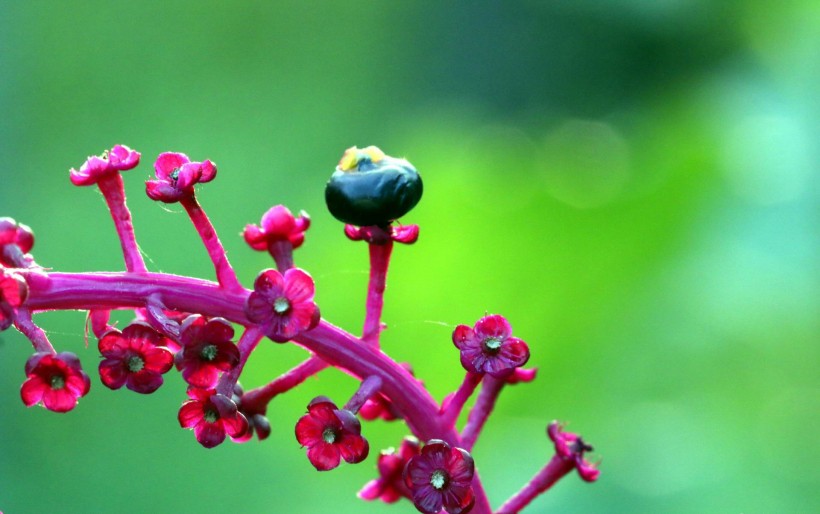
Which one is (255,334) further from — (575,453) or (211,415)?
(575,453)

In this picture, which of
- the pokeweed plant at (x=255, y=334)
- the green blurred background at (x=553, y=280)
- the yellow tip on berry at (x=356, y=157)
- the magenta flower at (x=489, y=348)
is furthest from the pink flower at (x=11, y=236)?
the green blurred background at (x=553, y=280)

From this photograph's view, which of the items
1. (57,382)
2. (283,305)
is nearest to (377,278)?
(283,305)

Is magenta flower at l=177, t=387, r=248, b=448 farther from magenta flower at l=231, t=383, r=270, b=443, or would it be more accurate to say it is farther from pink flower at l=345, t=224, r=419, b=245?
pink flower at l=345, t=224, r=419, b=245

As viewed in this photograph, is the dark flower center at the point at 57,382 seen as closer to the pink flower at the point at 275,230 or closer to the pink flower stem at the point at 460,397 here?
the pink flower at the point at 275,230

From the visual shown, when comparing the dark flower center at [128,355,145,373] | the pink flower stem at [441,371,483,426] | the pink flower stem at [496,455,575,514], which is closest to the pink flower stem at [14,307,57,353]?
the dark flower center at [128,355,145,373]

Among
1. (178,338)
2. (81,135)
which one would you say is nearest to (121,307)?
(178,338)

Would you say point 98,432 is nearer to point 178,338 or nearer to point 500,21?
point 178,338
